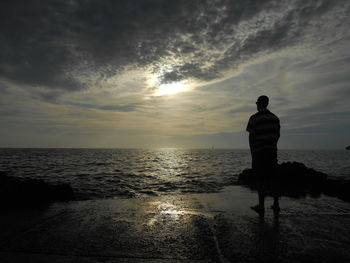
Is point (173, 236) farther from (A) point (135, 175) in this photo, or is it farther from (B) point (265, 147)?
(A) point (135, 175)

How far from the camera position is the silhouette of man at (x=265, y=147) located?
14.7 feet

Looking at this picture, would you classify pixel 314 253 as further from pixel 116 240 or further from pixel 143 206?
pixel 143 206

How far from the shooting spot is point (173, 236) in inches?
122

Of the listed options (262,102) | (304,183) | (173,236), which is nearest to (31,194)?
(173,236)

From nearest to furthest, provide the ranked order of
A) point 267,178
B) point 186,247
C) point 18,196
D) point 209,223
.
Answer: point 186,247 → point 209,223 → point 267,178 → point 18,196

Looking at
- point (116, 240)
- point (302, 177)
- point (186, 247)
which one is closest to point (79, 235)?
point (116, 240)

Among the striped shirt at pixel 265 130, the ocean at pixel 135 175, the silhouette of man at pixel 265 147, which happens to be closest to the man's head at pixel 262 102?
the silhouette of man at pixel 265 147

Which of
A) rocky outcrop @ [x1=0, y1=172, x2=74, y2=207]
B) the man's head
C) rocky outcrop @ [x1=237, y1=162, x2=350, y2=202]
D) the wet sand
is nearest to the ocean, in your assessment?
rocky outcrop @ [x1=0, y1=172, x2=74, y2=207]

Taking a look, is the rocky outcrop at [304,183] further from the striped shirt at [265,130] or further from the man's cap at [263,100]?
the man's cap at [263,100]

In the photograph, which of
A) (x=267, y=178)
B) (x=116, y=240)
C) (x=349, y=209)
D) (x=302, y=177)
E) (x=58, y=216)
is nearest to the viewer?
(x=116, y=240)

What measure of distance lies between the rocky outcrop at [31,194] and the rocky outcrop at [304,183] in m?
6.85

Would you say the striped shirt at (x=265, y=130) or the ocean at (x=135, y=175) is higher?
the striped shirt at (x=265, y=130)

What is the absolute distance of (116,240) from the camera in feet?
9.67

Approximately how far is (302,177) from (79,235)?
1118cm
